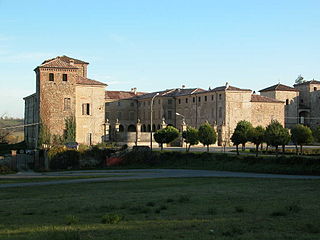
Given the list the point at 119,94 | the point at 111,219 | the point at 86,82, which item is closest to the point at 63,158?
the point at 86,82

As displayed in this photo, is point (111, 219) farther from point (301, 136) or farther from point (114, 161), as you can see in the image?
point (301, 136)

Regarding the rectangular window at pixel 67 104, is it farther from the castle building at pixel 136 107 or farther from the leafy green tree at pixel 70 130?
the leafy green tree at pixel 70 130

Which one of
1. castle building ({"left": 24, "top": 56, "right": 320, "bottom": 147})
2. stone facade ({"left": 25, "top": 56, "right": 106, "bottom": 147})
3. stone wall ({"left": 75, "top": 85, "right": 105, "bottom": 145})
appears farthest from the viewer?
stone wall ({"left": 75, "top": 85, "right": 105, "bottom": 145})

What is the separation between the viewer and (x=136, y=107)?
281 ft

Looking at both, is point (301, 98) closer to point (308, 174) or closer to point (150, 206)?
point (308, 174)

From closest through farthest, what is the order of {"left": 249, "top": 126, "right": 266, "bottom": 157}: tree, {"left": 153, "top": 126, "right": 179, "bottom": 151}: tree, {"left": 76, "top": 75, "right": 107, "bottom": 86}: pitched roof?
{"left": 249, "top": 126, "right": 266, "bottom": 157}: tree < {"left": 153, "top": 126, "right": 179, "bottom": 151}: tree < {"left": 76, "top": 75, "right": 107, "bottom": 86}: pitched roof

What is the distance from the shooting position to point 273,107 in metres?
76.1

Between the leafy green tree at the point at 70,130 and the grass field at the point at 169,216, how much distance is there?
40670 mm

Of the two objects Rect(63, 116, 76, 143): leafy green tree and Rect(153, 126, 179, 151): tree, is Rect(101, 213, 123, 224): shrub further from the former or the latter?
Rect(63, 116, 76, 143): leafy green tree

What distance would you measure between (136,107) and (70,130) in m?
30.7

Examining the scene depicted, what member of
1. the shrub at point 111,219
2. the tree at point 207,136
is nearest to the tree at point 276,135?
the tree at point 207,136

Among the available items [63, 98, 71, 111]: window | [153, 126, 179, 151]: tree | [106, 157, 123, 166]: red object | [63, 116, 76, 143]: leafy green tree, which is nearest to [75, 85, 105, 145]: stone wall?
[63, 98, 71, 111]: window

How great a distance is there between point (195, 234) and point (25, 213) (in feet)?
17.0

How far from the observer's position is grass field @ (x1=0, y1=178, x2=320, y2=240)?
344 inches
